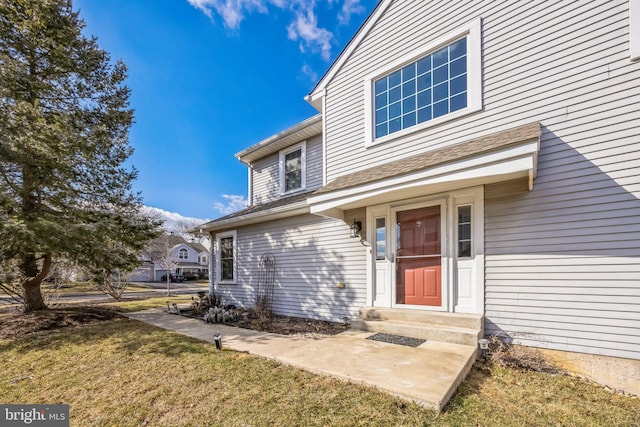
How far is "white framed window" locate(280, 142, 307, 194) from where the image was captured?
8648 mm

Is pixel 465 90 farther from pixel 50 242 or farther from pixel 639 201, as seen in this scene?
pixel 50 242

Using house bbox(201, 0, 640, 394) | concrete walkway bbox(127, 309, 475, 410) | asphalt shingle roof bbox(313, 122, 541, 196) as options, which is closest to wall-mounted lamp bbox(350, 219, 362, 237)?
house bbox(201, 0, 640, 394)

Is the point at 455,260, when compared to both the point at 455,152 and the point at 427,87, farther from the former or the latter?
the point at 427,87

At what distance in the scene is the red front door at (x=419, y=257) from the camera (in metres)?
5.11

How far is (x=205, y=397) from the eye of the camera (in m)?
3.22

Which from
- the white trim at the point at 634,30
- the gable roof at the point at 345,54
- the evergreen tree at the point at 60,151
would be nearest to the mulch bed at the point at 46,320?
the evergreen tree at the point at 60,151

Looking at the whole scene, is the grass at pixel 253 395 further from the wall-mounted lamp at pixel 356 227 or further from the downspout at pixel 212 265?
the downspout at pixel 212 265

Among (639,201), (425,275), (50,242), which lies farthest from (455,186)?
(50,242)

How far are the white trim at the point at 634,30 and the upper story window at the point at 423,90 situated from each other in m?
2.01

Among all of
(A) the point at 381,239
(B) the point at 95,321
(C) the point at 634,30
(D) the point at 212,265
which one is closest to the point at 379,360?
(A) the point at 381,239

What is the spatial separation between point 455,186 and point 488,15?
3.01m

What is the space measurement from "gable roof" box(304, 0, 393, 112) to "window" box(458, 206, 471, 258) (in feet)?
15.0

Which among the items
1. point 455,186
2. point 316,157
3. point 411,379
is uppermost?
point 316,157

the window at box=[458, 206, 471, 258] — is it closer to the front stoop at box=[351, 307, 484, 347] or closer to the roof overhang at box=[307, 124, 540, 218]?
the roof overhang at box=[307, 124, 540, 218]
